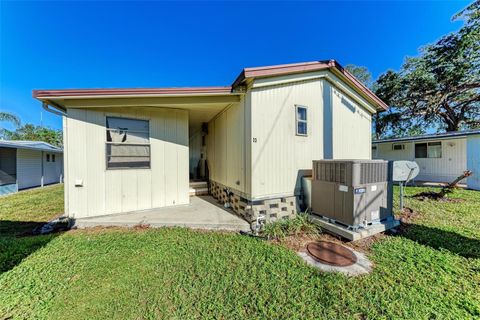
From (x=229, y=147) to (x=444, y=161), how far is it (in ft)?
41.1

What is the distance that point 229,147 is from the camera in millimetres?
5262

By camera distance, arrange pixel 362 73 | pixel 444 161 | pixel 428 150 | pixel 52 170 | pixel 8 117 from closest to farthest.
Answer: pixel 444 161 < pixel 428 150 < pixel 52 170 < pixel 8 117 < pixel 362 73

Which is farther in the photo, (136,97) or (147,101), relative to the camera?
(147,101)

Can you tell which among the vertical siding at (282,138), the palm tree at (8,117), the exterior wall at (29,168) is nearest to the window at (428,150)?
the vertical siding at (282,138)

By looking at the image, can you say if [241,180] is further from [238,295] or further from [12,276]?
[12,276]

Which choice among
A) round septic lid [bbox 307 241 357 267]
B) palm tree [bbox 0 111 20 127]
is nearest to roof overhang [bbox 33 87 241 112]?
round septic lid [bbox 307 241 357 267]

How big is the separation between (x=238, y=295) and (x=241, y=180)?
2.62 metres

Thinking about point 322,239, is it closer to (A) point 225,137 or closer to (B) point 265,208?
(B) point 265,208

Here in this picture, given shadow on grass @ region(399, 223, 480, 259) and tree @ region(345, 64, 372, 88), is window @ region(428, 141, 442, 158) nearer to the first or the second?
shadow on grass @ region(399, 223, 480, 259)

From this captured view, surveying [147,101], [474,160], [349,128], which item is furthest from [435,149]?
[147,101]

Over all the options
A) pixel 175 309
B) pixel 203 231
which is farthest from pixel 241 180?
pixel 175 309

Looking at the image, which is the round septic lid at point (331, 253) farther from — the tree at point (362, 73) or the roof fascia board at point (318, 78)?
the tree at point (362, 73)

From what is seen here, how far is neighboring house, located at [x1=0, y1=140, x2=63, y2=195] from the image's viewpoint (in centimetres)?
872

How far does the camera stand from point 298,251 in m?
3.15
